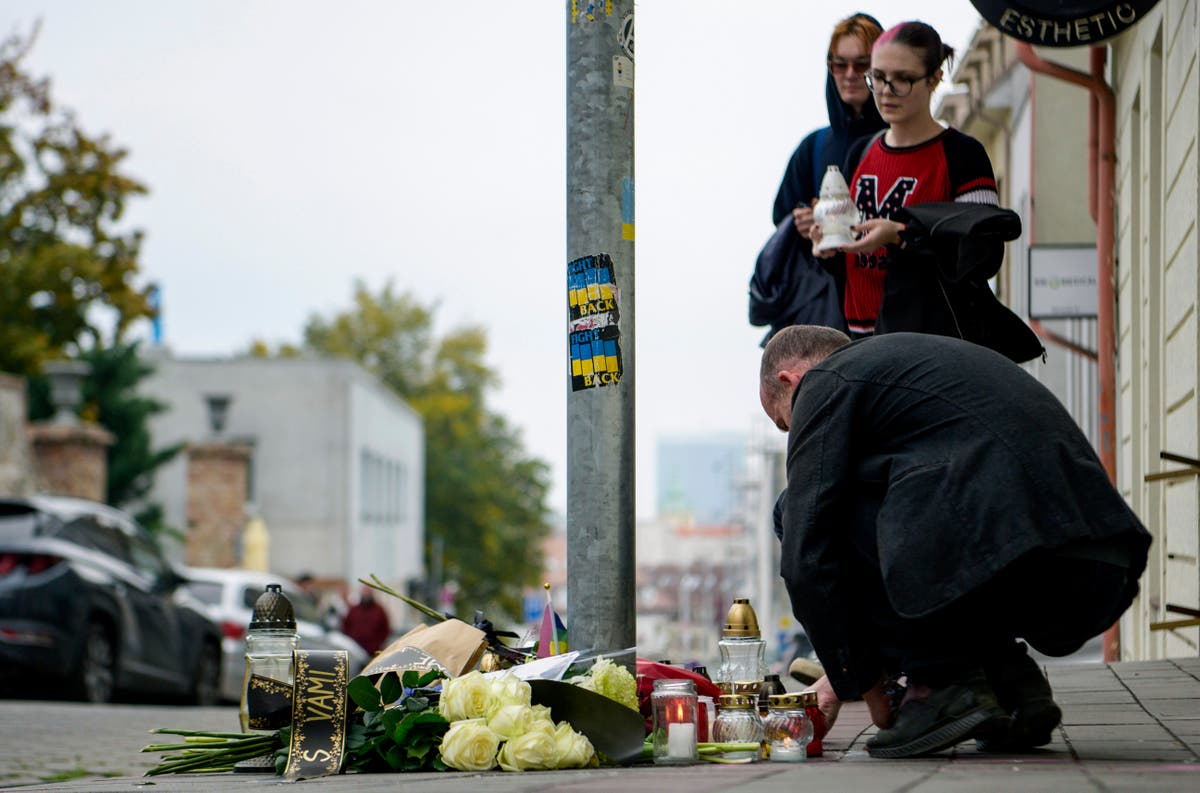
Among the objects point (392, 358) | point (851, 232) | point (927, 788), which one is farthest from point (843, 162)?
point (392, 358)

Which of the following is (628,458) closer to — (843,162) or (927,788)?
(843,162)

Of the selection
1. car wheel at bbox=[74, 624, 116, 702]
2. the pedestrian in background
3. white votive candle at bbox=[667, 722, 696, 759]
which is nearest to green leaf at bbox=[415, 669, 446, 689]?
white votive candle at bbox=[667, 722, 696, 759]

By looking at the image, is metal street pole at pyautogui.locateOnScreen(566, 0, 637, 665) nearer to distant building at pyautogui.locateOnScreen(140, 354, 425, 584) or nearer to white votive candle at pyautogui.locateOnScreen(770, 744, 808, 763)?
white votive candle at pyautogui.locateOnScreen(770, 744, 808, 763)

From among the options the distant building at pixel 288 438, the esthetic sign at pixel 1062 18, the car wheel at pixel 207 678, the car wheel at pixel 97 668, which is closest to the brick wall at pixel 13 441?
the car wheel at pixel 207 678

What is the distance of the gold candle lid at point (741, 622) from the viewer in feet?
16.8

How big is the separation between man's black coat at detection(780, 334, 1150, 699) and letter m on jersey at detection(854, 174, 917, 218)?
47.8 inches

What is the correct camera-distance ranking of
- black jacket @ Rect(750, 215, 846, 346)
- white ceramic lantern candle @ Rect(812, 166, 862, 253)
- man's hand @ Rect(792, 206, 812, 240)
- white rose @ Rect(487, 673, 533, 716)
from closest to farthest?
white rose @ Rect(487, 673, 533, 716) < white ceramic lantern candle @ Rect(812, 166, 862, 253) < man's hand @ Rect(792, 206, 812, 240) < black jacket @ Rect(750, 215, 846, 346)

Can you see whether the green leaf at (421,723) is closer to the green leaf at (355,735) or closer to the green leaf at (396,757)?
the green leaf at (396,757)

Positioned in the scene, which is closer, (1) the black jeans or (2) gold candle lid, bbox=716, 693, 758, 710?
(1) the black jeans

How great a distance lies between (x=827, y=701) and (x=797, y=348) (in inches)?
40.5

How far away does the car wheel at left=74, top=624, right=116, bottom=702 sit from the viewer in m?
13.8

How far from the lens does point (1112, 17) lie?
23.9ft

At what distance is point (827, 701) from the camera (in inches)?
196

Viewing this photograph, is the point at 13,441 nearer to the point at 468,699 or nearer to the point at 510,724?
the point at 468,699
